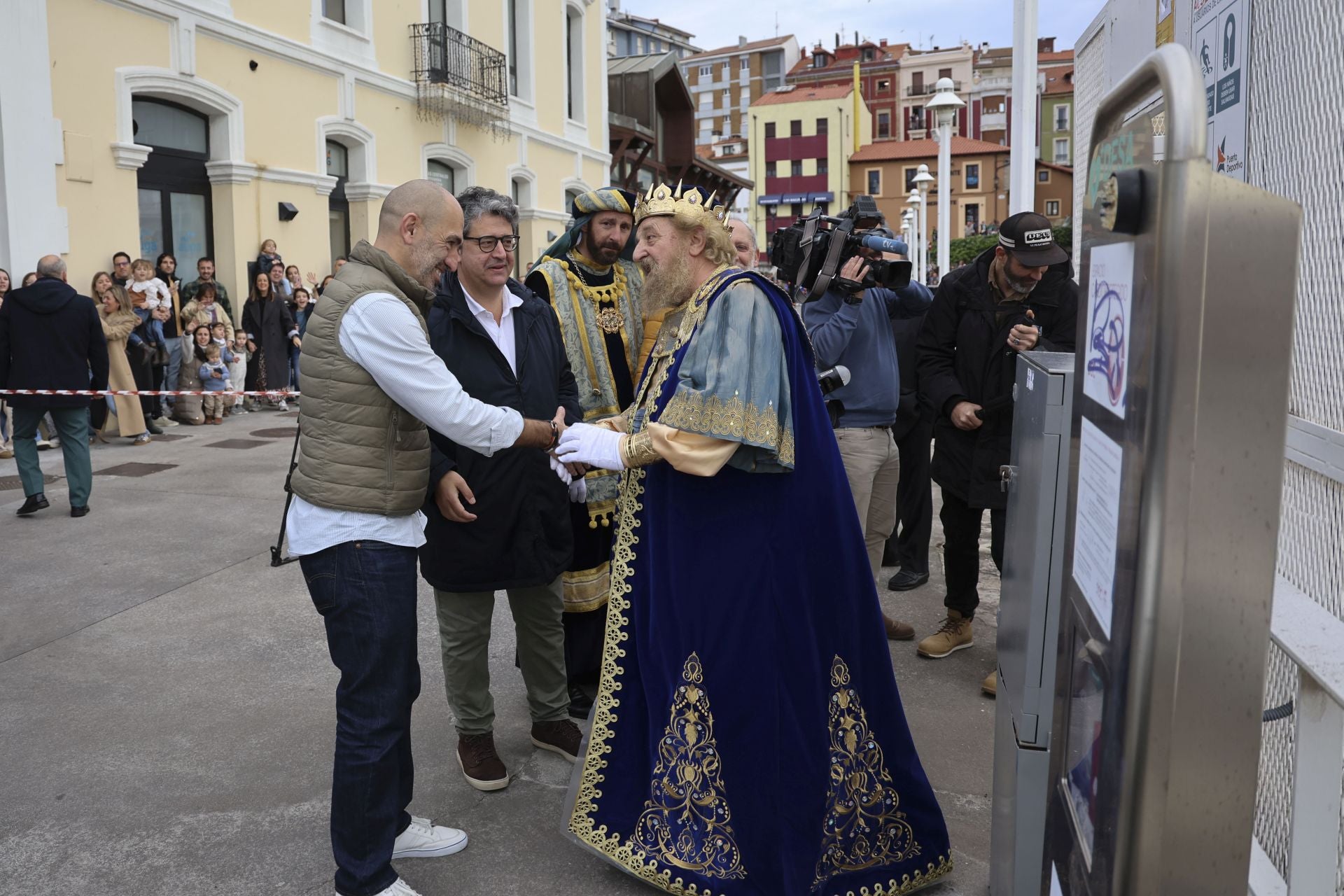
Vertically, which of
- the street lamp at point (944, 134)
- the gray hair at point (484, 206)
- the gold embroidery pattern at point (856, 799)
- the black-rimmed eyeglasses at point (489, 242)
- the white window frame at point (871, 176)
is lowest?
the gold embroidery pattern at point (856, 799)

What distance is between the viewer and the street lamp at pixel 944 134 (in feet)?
45.2

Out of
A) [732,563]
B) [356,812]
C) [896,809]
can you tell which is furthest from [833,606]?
[356,812]

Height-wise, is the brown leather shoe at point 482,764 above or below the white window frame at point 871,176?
below

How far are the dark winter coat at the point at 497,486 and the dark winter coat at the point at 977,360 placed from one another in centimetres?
178

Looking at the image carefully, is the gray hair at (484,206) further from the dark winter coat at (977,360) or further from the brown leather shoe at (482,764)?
the dark winter coat at (977,360)

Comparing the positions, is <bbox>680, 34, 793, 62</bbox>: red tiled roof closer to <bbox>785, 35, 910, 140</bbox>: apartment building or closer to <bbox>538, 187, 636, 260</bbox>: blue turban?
<bbox>785, 35, 910, 140</bbox>: apartment building

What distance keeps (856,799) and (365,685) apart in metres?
1.32

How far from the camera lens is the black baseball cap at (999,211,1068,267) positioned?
4113 millimetres

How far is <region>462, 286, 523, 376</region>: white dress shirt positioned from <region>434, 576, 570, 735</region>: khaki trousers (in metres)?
0.78

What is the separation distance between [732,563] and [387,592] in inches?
34.9

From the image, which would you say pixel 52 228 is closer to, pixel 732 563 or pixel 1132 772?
pixel 732 563

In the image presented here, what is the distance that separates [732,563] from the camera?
281 cm

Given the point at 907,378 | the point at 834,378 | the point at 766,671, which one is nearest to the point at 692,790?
the point at 766,671

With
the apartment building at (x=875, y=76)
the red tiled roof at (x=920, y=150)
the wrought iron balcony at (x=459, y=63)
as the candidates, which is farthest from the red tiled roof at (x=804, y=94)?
the wrought iron balcony at (x=459, y=63)
